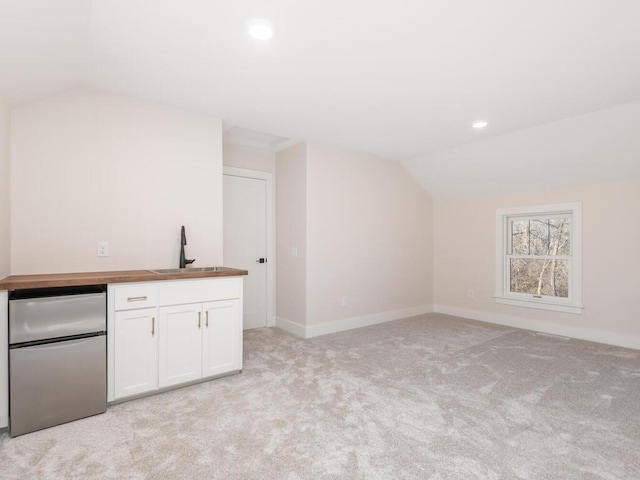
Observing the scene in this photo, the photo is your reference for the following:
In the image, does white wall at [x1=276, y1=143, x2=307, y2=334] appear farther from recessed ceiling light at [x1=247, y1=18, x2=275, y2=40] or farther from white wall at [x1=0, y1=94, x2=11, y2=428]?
white wall at [x1=0, y1=94, x2=11, y2=428]

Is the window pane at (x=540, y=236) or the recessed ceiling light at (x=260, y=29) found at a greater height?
the recessed ceiling light at (x=260, y=29)

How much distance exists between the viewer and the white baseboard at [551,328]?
3884mm

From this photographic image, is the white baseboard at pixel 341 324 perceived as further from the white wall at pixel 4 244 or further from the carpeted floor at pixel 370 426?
the white wall at pixel 4 244

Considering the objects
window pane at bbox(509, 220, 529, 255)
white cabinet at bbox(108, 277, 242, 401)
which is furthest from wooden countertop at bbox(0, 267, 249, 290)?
window pane at bbox(509, 220, 529, 255)

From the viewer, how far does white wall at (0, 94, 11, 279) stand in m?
2.30

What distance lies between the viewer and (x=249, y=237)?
455 centimetres

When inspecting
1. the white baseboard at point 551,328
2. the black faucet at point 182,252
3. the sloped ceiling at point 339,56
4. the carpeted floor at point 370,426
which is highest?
the sloped ceiling at point 339,56

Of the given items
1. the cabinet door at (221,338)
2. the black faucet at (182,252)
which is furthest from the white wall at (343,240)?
the black faucet at (182,252)

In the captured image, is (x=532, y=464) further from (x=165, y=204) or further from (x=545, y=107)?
(x=165, y=204)

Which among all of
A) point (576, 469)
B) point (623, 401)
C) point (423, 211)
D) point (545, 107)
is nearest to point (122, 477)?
point (576, 469)

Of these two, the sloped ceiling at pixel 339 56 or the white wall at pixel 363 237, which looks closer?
the sloped ceiling at pixel 339 56

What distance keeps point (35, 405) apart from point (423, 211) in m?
5.16

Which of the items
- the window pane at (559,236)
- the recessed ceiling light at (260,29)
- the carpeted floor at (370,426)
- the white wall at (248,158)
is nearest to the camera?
the carpeted floor at (370,426)

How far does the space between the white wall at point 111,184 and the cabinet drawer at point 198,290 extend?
1.73ft
